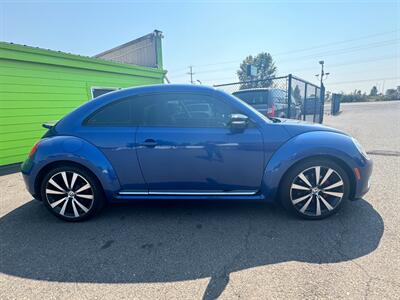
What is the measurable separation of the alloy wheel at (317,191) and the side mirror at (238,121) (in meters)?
0.89

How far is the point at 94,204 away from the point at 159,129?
1.28 meters

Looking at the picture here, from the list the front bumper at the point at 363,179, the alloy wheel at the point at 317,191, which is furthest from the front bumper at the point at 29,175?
the front bumper at the point at 363,179

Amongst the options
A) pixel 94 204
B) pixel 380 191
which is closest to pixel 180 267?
pixel 94 204

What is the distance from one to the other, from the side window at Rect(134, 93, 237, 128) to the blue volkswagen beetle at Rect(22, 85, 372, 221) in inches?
0.5

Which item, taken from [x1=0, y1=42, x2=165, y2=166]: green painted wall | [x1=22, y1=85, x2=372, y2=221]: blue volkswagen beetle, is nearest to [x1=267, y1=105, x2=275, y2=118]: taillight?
[x1=22, y1=85, x2=372, y2=221]: blue volkswagen beetle

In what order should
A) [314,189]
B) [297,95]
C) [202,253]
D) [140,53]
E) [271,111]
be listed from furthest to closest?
[140,53]
[297,95]
[271,111]
[314,189]
[202,253]

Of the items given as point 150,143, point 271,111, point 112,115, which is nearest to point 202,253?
point 150,143

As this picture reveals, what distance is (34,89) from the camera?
6.11m

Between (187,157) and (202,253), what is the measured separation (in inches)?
41.6

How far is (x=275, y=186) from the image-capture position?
2789mm

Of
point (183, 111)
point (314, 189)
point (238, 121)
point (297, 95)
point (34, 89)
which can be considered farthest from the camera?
point (297, 95)

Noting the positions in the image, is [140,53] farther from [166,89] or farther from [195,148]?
[195,148]

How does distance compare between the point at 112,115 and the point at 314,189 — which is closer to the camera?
the point at 314,189

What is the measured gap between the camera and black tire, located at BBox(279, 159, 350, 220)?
9.05ft
